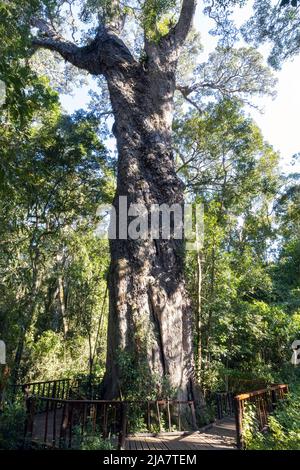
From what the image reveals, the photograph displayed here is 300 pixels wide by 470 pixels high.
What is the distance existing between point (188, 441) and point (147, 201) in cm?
424

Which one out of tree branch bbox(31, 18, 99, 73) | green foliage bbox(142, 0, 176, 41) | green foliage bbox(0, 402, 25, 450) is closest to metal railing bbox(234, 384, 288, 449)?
green foliage bbox(0, 402, 25, 450)

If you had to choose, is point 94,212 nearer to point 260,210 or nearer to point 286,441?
point 286,441

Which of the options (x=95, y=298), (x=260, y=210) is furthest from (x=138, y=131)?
(x=260, y=210)

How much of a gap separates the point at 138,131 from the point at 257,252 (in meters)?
11.3

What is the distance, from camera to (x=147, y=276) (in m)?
6.32

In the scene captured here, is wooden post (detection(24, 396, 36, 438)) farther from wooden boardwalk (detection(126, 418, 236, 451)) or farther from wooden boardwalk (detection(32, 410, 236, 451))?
wooden boardwalk (detection(126, 418, 236, 451))

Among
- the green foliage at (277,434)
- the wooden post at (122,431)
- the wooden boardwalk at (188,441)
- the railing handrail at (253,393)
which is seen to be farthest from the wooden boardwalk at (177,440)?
the railing handrail at (253,393)

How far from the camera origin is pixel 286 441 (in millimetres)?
3479

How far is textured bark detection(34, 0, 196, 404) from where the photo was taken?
5.88 meters

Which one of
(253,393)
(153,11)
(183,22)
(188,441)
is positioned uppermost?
(183,22)

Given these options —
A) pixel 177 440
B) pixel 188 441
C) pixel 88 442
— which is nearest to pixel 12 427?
pixel 88 442

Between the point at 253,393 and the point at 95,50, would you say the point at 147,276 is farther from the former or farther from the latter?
the point at 95,50

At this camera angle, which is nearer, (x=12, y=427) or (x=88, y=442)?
(x=88, y=442)

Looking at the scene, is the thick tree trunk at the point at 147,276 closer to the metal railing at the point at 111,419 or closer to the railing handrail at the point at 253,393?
the metal railing at the point at 111,419
